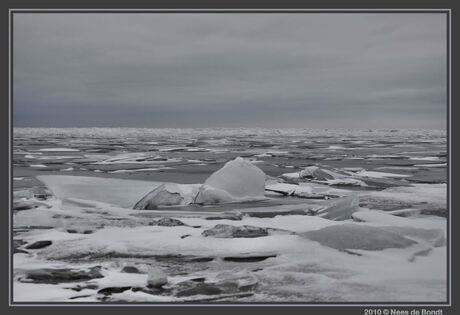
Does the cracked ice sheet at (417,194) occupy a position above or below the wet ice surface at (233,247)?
above

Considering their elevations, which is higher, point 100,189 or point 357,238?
point 100,189

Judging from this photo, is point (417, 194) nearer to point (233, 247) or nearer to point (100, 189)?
point (233, 247)

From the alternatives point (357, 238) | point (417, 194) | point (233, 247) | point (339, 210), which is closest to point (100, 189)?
point (233, 247)

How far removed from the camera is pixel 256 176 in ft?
21.0

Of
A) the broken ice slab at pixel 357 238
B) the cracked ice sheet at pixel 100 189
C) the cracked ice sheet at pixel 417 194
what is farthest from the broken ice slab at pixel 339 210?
the cracked ice sheet at pixel 100 189

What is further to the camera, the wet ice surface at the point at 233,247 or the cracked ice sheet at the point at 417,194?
the cracked ice sheet at the point at 417,194

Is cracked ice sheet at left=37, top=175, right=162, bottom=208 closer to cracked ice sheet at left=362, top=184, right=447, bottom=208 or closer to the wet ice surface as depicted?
the wet ice surface

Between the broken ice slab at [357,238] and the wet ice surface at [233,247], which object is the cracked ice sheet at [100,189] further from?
the broken ice slab at [357,238]

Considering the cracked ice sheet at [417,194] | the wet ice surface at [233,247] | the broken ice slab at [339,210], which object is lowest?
the wet ice surface at [233,247]

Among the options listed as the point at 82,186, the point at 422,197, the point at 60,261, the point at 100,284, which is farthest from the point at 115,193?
the point at 422,197

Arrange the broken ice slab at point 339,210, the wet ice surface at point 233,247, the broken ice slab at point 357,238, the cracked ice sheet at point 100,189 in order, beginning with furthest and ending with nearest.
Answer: the cracked ice sheet at point 100,189
the broken ice slab at point 339,210
the broken ice slab at point 357,238
the wet ice surface at point 233,247

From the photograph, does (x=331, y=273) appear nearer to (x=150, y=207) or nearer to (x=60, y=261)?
(x=60, y=261)

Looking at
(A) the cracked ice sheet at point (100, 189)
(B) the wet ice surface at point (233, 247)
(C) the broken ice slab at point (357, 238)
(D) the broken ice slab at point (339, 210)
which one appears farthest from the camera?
(A) the cracked ice sheet at point (100, 189)

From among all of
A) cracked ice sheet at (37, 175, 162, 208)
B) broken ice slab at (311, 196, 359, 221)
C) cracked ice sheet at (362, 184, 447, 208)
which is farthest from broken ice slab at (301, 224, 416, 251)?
cracked ice sheet at (37, 175, 162, 208)
